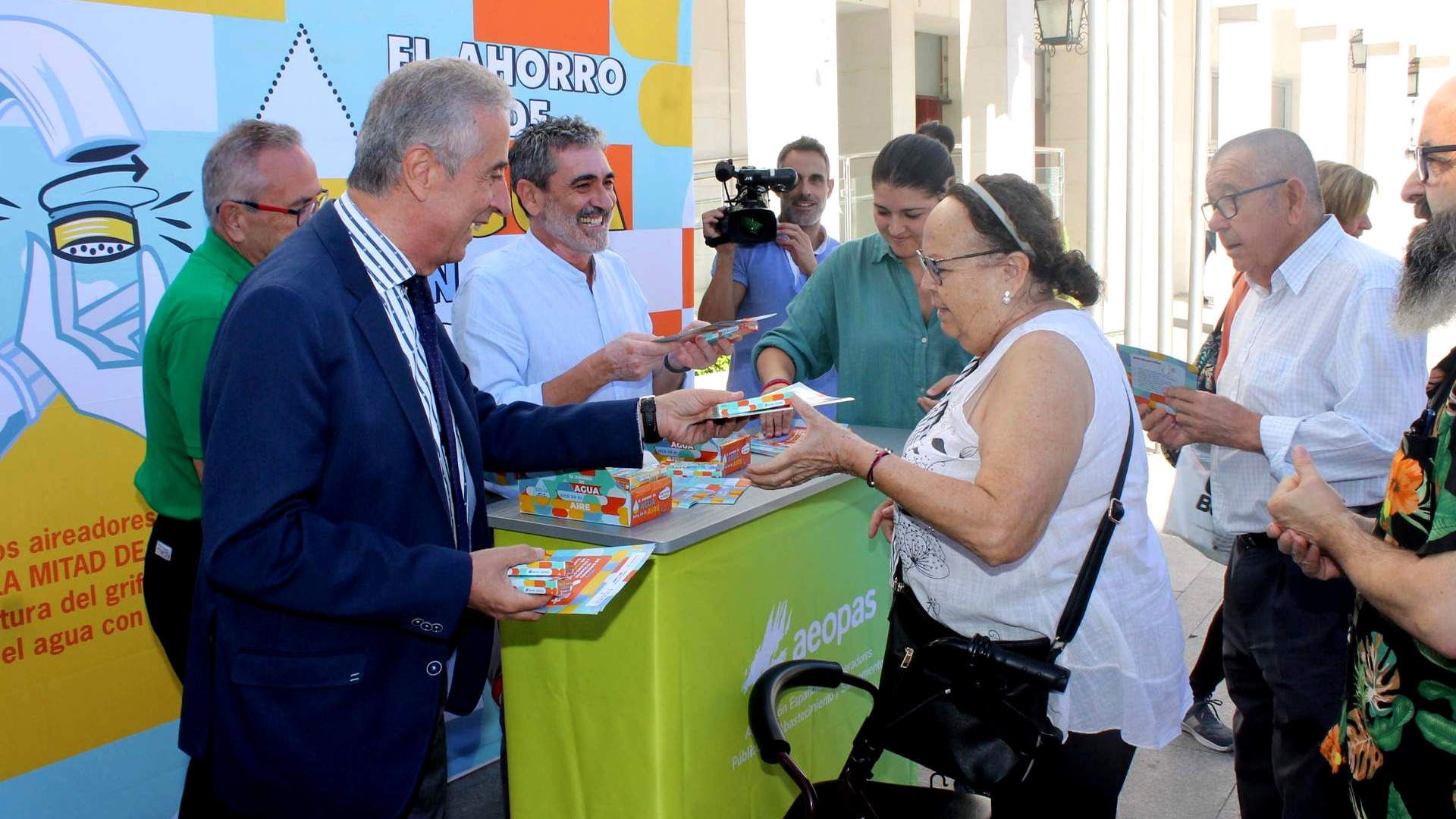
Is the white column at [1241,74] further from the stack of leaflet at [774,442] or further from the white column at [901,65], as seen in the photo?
the stack of leaflet at [774,442]

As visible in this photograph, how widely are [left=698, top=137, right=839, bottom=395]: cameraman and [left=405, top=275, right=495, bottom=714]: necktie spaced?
2.49 m

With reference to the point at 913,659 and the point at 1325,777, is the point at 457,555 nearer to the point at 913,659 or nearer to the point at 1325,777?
the point at 913,659

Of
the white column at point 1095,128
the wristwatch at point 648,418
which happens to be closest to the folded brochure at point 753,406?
the wristwatch at point 648,418

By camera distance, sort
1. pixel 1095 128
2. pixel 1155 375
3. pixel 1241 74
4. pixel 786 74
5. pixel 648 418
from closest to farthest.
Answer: pixel 648 418 < pixel 1155 375 < pixel 1095 128 < pixel 786 74 < pixel 1241 74

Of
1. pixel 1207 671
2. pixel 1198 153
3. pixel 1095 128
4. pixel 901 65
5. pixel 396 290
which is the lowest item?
pixel 1207 671

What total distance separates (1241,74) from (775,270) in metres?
15.5

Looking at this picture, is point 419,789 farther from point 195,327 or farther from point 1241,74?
point 1241,74

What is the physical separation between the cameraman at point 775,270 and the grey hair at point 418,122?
101 inches

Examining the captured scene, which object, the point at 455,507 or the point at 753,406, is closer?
the point at 455,507

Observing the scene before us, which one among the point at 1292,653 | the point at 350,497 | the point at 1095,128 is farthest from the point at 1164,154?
the point at 350,497

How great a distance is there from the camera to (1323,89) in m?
20.2

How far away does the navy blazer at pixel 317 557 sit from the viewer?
1.68 metres

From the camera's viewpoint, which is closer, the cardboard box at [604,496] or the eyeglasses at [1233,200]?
the cardboard box at [604,496]

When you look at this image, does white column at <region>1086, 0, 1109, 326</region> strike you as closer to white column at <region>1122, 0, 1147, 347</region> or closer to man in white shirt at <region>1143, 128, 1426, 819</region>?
white column at <region>1122, 0, 1147, 347</region>
